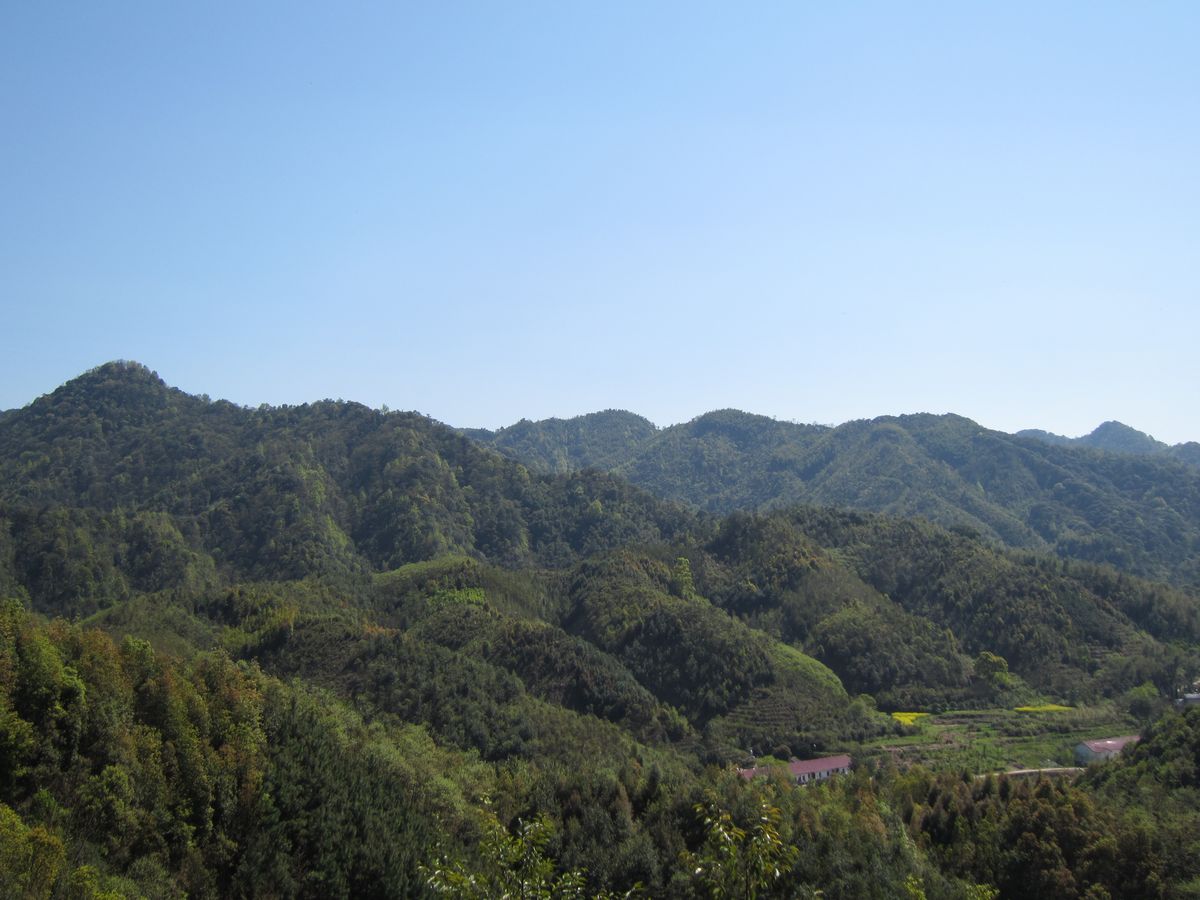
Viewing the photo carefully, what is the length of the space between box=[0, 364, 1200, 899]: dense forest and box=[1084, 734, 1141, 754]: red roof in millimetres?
3159

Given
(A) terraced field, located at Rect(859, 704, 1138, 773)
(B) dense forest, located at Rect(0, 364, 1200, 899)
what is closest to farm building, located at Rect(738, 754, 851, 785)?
(B) dense forest, located at Rect(0, 364, 1200, 899)

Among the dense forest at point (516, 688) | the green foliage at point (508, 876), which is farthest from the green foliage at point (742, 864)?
the green foliage at point (508, 876)

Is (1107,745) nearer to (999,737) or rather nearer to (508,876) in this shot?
(999,737)

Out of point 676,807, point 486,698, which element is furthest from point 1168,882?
point 486,698

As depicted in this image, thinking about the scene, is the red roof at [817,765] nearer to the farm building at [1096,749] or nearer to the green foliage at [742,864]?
the farm building at [1096,749]

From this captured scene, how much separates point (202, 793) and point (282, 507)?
133 m

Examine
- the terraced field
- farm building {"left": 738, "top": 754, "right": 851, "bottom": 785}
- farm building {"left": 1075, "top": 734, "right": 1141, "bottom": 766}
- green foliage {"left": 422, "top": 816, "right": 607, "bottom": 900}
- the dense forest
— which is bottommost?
the terraced field

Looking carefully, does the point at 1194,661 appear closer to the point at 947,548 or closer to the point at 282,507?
the point at 947,548

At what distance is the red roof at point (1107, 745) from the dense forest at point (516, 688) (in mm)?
3159

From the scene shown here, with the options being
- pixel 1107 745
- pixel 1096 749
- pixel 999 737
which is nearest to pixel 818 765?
pixel 999 737

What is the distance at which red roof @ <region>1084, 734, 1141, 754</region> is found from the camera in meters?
80.4

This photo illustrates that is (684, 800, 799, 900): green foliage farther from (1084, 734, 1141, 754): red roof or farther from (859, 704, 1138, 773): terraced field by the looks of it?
(1084, 734, 1141, 754): red roof

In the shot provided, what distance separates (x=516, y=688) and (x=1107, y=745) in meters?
59.1

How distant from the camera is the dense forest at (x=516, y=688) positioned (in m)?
32.6
